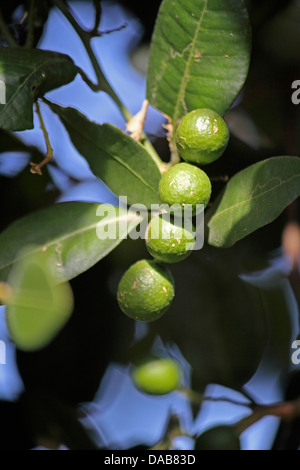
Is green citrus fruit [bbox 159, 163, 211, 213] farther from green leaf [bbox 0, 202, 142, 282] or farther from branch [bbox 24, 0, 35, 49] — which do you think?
branch [bbox 24, 0, 35, 49]

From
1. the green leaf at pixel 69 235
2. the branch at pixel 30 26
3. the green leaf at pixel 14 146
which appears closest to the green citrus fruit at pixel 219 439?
the green leaf at pixel 69 235

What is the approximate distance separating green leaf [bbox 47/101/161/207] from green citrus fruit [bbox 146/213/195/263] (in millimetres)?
67

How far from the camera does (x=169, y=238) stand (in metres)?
0.93

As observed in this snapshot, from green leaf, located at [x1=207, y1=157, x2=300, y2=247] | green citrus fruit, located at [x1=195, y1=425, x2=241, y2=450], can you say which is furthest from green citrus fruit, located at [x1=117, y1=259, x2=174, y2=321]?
green citrus fruit, located at [x1=195, y1=425, x2=241, y2=450]

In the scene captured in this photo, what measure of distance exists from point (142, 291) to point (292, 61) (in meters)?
0.82

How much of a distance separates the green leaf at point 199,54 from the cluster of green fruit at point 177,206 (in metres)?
0.06

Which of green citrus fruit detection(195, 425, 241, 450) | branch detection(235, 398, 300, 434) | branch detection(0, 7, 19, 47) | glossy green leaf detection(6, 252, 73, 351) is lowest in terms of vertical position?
branch detection(235, 398, 300, 434)

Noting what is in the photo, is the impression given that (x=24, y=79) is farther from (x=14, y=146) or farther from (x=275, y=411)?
(x=275, y=411)

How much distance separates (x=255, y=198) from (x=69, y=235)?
0.39 m

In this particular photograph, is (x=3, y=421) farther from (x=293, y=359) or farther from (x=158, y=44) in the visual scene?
(x=158, y=44)

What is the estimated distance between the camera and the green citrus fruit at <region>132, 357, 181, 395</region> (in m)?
1.25

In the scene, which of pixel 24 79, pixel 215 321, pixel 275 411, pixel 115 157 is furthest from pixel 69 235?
pixel 275 411

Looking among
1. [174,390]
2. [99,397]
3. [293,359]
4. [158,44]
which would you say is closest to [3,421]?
[99,397]

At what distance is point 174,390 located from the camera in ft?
4.36
